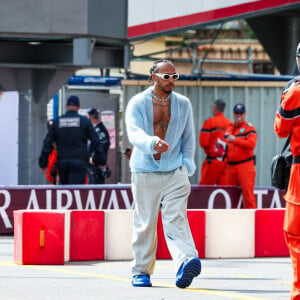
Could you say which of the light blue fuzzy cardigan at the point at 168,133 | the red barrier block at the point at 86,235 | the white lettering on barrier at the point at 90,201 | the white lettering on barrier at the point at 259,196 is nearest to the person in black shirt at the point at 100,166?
the white lettering on barrier at the point at 259,196

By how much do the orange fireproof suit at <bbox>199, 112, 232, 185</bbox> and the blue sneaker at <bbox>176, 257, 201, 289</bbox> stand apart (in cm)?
941

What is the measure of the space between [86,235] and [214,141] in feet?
23.1

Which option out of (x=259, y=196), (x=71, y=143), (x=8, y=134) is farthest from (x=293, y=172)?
(x=8, y=134)

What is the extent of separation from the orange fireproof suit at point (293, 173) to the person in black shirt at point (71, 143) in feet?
29.9

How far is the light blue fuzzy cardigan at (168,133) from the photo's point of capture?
9.42m

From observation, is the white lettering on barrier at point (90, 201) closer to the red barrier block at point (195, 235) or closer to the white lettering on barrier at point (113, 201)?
the white lettering on barrier at point (113, 201)

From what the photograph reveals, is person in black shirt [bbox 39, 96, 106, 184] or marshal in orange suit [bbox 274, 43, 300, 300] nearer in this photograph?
marshal in orange suit [bbox 274, 43, 300, 300]

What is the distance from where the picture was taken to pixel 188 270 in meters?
9.12

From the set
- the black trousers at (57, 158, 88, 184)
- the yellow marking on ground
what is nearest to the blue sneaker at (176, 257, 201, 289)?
the yellow marking on ground

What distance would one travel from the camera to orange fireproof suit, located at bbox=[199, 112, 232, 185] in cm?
1895

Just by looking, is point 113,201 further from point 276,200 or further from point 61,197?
point 276,200

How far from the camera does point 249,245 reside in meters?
12.9

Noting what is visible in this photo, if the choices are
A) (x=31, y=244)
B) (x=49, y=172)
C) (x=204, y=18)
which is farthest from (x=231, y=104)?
(x=31, y=244)

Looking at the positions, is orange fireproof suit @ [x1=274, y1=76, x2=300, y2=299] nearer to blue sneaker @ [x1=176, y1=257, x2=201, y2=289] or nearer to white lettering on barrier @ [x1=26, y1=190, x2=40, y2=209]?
blue sneaker @ [x1=176, y1=257, x2=201, y2=289]
